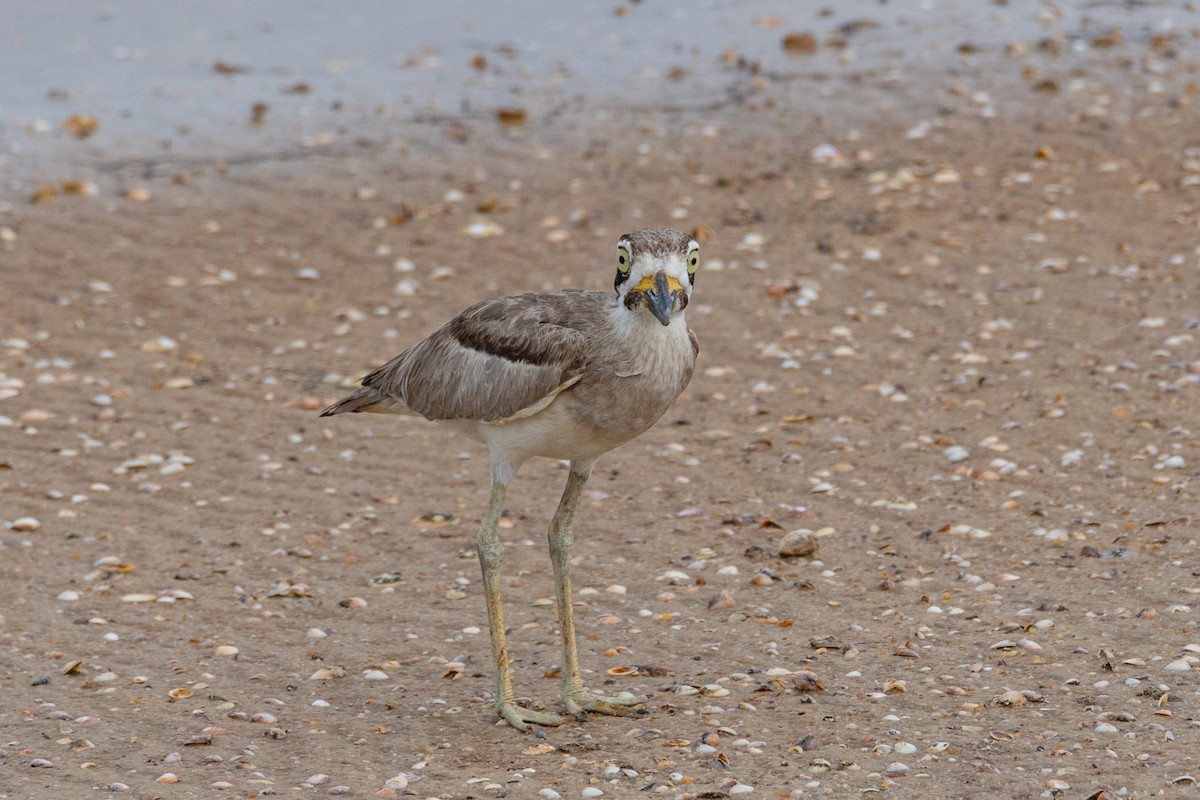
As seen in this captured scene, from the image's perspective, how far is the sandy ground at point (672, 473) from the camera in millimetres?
Result: 5938

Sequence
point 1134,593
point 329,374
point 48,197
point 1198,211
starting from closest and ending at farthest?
point 1134,593, point 329,374, point 1198,211, point 48,197

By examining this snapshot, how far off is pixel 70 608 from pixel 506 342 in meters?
2.83

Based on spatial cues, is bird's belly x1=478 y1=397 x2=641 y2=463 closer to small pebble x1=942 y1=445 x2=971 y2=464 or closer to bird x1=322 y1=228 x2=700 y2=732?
bird x1=322 y1=228 x2=700 y2=732

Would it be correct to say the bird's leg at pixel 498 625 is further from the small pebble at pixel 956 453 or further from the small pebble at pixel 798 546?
the small pebble at pixel 956 453

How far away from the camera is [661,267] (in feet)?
18.1

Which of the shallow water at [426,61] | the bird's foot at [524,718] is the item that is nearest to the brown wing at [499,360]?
the bird's foot at [524,718]

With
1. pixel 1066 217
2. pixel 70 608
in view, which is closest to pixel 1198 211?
pixel 1066 217

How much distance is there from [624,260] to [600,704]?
1924mm

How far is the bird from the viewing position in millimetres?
5648

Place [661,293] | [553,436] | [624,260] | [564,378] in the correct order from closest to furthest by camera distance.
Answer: [661,293] → [624,260] → [564,378] → [553,436]

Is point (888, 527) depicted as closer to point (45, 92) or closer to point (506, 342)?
point (506, 342)

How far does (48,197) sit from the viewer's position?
1330cm

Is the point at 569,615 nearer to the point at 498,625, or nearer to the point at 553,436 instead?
the point at 498,625

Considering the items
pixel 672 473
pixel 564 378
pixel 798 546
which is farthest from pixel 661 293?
pixel 672 473
